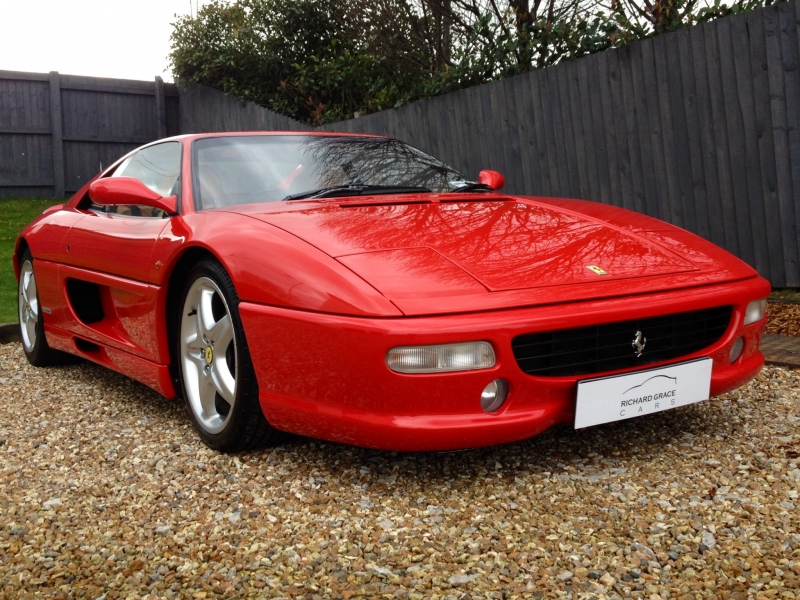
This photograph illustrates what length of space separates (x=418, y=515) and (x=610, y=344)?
0.75 m

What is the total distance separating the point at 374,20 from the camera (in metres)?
10.5

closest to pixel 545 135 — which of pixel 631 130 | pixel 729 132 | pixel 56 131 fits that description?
pixel 631 130

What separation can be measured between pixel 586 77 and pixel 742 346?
3935 mm

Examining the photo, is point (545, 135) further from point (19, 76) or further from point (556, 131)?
point (19, 76)

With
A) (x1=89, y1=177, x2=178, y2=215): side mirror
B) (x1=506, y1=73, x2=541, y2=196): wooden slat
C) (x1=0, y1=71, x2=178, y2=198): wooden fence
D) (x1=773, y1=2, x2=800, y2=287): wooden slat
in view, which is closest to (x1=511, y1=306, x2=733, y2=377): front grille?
(x1=89, y1=177, x2=178, y2=215): side mirror

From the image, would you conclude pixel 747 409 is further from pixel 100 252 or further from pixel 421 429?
pixel 100 252

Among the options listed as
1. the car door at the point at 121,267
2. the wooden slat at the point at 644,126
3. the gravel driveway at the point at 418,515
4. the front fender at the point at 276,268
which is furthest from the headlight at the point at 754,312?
the wooden slat at the point at 644,126

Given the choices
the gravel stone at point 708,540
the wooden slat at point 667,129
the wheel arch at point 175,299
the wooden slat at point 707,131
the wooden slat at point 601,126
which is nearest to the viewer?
the gravel stone at point 708,540

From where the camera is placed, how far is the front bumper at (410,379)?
7.30 ft

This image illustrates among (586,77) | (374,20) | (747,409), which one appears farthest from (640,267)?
(374,20)

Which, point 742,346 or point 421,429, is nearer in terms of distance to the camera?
point 421,429

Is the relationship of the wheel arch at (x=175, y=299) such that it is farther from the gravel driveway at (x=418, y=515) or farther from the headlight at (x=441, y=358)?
the headlight at (x=441, y=358)

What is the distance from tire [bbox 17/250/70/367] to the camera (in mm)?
4512

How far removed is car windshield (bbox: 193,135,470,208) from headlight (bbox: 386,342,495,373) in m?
1.17
